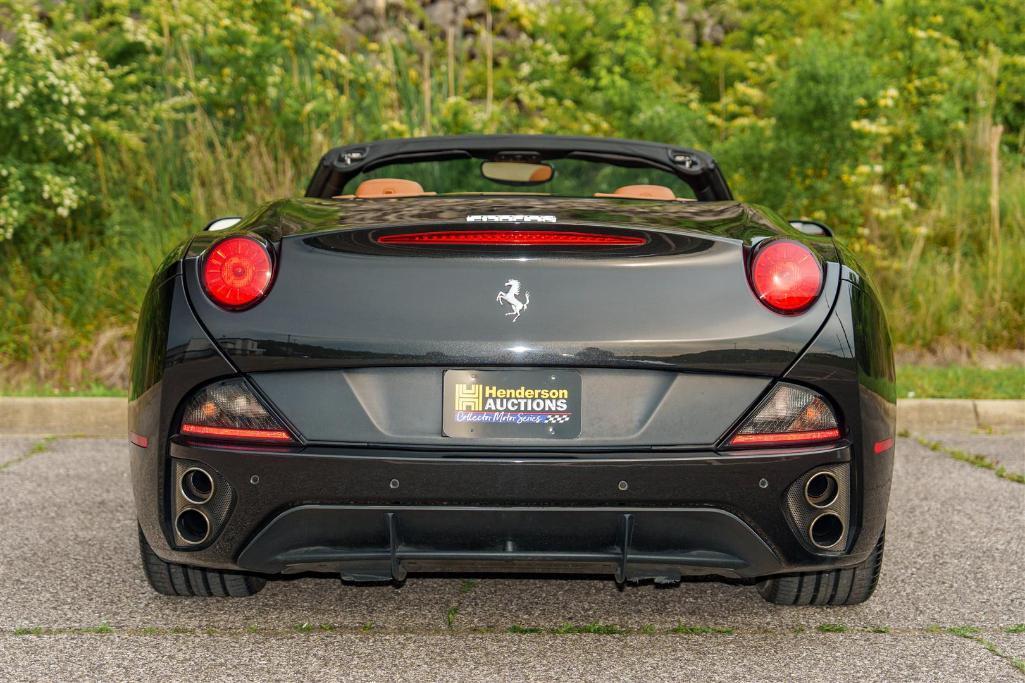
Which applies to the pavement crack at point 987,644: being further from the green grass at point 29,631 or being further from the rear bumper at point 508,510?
the green grass at point 29,631

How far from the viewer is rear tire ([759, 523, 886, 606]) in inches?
145

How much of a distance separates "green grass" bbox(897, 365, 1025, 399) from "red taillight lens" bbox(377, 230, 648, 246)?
523cm

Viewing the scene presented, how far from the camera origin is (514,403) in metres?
3.06

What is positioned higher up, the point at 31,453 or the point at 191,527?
the point at 191,527

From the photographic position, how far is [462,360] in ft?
10.00

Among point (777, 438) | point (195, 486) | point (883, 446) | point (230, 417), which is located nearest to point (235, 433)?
point (230, 417)

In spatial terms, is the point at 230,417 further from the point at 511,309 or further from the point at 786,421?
the point at 786,421

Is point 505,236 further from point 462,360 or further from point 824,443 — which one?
point 824,443

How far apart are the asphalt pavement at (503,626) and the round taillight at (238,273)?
95 cm

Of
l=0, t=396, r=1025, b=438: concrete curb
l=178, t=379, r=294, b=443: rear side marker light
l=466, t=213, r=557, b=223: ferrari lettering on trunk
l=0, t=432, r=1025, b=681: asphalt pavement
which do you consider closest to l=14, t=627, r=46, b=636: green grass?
l=0, t=432, r=1025, b=681: asphalt pavement

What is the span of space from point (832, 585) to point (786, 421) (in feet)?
2.78

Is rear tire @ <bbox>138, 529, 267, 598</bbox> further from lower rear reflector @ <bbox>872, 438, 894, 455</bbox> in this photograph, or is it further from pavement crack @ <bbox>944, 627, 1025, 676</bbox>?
pavement crack @ <bbox>944, 627, 1025, 676</bbox>

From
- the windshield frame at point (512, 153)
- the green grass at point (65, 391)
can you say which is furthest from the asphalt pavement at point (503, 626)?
the green grass at point (65, 391)

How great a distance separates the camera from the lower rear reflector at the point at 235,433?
3080 millimetres
